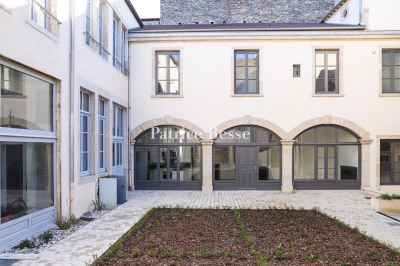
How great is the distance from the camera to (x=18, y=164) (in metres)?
5.98

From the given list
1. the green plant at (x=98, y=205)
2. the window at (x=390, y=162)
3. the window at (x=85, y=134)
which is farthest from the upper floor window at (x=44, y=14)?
the window at (x=390, y=162)

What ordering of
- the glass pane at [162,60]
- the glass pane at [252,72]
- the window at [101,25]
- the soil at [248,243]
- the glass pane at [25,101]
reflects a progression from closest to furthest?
the soil at [248,243]
the glass pane at [25,101]
the window at [101,25]
the glass pane at [252,72]
the glass pane at [162,60]

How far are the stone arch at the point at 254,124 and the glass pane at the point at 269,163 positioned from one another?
0.66 meters

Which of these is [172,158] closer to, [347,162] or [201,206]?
[201,206]

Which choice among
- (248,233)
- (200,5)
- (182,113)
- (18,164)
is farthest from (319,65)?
(18,164)

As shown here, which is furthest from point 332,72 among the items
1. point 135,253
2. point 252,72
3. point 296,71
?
point 135,253

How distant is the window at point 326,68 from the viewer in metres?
12.6

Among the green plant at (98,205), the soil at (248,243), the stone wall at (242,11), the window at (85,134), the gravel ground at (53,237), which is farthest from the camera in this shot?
the stone wall at (242,11)

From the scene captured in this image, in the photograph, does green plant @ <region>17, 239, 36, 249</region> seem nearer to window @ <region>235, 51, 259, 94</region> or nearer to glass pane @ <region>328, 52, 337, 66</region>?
window @ <region>235, 51, 259, 94</region>

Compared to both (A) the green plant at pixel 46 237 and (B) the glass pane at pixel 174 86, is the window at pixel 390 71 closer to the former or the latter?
(B) the glass pane at pixel 174 86

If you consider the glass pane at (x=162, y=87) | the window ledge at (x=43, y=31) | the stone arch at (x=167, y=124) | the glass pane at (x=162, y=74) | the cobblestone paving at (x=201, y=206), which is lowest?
the cobblestone paving at (x=201, y=206)

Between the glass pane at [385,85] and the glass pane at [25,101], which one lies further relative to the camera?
the glass pane at [385,85]

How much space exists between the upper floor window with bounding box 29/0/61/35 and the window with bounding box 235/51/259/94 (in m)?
7.28

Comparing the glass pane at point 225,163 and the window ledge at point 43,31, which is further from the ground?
the window ledge at point 43,31
